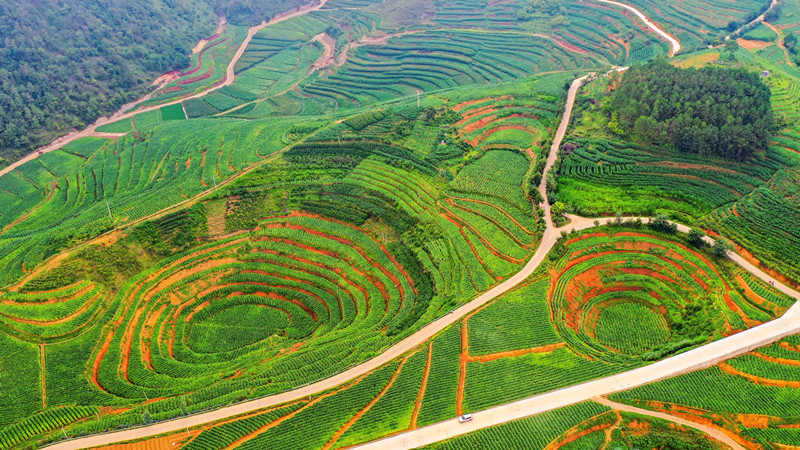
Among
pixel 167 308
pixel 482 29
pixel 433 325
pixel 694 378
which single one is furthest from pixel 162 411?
pixel 482 29

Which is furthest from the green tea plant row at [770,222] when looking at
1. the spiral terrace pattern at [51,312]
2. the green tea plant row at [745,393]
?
the spiral terrace pattern at [51,312]

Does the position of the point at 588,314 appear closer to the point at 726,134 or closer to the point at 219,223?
the point at 726,134

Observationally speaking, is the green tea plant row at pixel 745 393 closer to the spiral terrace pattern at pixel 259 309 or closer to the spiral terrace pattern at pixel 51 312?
the spiral terrace pattern at pixel 259 309

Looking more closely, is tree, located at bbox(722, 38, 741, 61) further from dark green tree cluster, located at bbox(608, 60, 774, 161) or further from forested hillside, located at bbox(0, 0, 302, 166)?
forested hillside, located at bbox(0, 0, 302, 166)

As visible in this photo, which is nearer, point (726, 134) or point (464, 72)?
point (726, 134)

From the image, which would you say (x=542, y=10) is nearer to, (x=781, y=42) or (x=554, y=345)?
(x=781, y=42)

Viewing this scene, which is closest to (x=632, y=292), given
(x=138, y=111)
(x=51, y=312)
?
(x=51, y=312)
